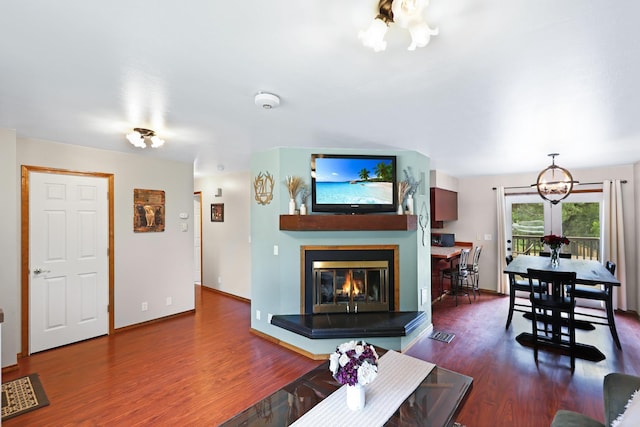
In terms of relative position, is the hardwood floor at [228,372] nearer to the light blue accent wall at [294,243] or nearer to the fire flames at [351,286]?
the light blue accent wall at [294,243]

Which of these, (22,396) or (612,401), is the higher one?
(612,401)

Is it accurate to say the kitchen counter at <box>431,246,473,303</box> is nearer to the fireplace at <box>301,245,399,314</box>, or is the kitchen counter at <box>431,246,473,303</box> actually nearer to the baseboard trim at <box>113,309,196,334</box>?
the fireplace at <box>301,245,399,314</box>

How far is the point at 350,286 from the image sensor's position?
11.4 ft

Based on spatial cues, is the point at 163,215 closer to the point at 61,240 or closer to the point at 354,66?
the point at 61,240

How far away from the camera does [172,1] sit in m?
1.16

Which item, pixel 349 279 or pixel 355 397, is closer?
pixel 355 397

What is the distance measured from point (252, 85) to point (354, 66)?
672 mm

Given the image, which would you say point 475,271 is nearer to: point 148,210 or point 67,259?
point 148,210

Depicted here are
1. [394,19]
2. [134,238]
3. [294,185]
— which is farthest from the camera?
[134,238]

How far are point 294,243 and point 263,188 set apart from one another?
80 centimetres

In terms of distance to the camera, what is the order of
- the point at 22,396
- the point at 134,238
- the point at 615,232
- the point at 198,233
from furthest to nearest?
the point at 198,233, the point at 615,232, the point at 134,238, the point at 22,396

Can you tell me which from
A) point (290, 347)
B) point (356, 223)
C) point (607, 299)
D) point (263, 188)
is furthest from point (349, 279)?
point (607, 299)

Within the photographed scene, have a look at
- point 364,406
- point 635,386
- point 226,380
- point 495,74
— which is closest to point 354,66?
point 495,74

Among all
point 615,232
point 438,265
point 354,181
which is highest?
point 354,181
